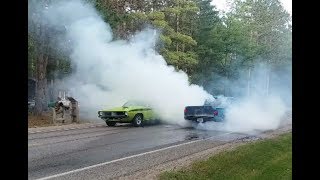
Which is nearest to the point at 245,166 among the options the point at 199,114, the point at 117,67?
the point at 199,114

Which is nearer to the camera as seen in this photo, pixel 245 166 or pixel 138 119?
pixel 245 166

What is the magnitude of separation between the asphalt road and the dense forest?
7022mm

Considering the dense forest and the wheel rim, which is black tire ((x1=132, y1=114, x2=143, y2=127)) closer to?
the wheel rim

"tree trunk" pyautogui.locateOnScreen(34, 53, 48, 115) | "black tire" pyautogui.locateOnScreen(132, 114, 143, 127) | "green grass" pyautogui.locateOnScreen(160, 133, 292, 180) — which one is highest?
"tree trunk" pyautogui.locateOnScreen(34, 53, 48, 115)

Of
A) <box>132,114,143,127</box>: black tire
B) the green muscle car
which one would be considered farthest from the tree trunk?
<box>132,114,143,127</box>: black tire

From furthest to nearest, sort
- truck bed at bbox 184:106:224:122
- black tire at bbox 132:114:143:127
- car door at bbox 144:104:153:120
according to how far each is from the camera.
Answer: car door at bbox 144:104:153:120 < black tire at bbox 132:114:143:127 < truck bed at bbox 184:106:224:122

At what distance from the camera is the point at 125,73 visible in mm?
18859

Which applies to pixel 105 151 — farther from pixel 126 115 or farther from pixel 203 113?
pixel 203 113

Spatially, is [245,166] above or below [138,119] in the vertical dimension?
below

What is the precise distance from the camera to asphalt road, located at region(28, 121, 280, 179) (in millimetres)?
7075

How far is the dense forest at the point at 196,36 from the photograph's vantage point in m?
19.3

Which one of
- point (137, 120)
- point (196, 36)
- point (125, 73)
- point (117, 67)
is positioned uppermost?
point (196, 36)

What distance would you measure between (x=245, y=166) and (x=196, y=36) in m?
21.7
